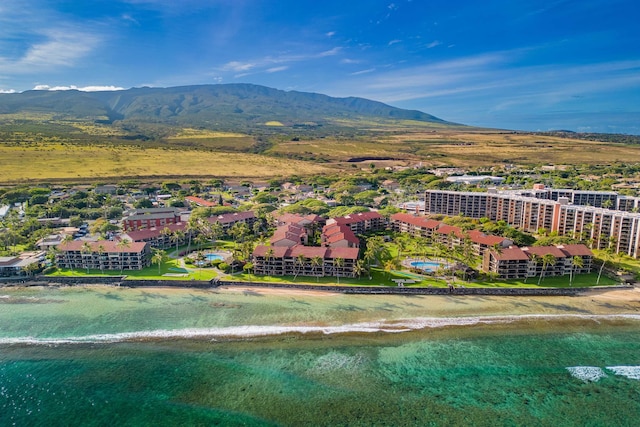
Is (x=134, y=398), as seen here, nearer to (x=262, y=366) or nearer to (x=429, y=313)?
(x=262, y=366)

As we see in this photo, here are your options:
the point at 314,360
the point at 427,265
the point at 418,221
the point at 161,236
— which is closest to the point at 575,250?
the point at 427,265

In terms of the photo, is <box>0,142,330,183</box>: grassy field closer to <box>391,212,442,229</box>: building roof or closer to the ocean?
<box>391,212,442,229</box>: building roof

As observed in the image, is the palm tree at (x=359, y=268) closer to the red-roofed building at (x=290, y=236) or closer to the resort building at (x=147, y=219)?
the red-roofed building at (x=290, y=236)

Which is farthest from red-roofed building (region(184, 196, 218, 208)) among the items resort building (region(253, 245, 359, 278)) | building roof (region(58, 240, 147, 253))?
resort building (region(253, 245, 359, 278))

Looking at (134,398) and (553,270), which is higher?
(553,270)

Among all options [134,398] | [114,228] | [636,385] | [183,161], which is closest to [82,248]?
[114,228]

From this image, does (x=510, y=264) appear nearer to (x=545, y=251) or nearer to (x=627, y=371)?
(x=545, y=251)
